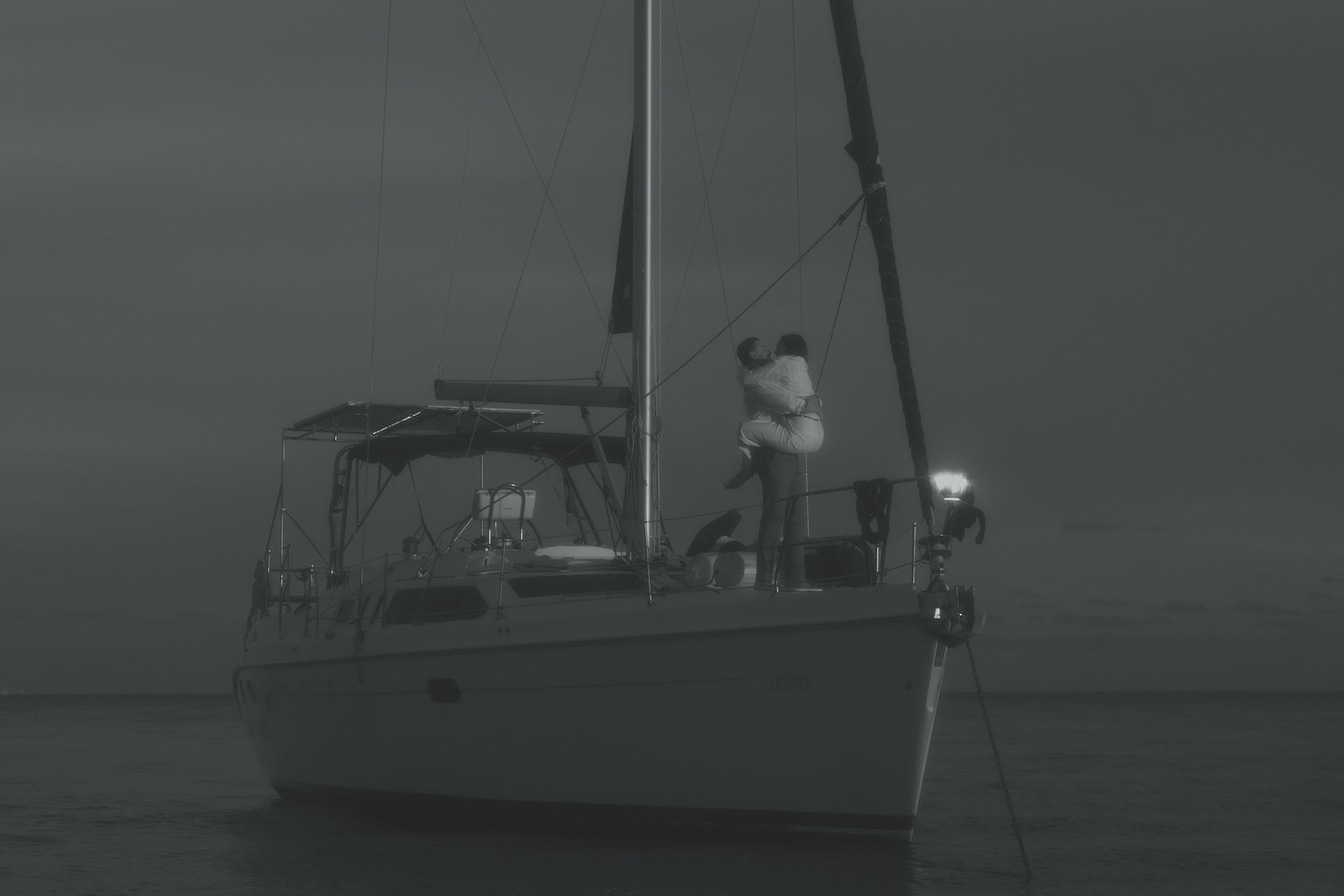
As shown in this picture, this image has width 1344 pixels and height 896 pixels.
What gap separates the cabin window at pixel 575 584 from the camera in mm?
13352

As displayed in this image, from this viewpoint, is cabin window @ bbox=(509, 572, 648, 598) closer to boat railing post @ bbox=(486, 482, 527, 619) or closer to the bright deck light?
boat railing post @ bbox=(486, 482, 527, 619)

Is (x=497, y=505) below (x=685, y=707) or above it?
above

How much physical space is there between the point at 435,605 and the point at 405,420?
279 centimetres

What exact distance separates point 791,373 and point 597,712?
3.04 meters

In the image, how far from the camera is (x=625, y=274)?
14.8 m

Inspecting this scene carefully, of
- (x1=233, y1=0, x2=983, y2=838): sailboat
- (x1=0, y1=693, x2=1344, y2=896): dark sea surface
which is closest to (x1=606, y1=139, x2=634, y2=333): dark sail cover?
(x1=233, y1=0, x2=983, y2=838): sailboat

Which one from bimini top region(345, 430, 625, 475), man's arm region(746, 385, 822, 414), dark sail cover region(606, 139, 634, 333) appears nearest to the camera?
man's arm region(746, 385, 822, 414)

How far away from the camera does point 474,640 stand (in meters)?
12.9

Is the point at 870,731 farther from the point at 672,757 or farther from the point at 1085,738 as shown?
the point at 1085,738

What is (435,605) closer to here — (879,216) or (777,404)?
(777,404)

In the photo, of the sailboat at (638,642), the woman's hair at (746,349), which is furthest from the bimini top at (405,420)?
the woman's hair at (746,349)

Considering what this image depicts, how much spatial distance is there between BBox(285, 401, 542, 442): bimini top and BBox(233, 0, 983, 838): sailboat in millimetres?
71

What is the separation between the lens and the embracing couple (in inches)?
476

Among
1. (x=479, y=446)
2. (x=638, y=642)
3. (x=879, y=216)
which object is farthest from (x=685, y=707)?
(x=479, y=446)
